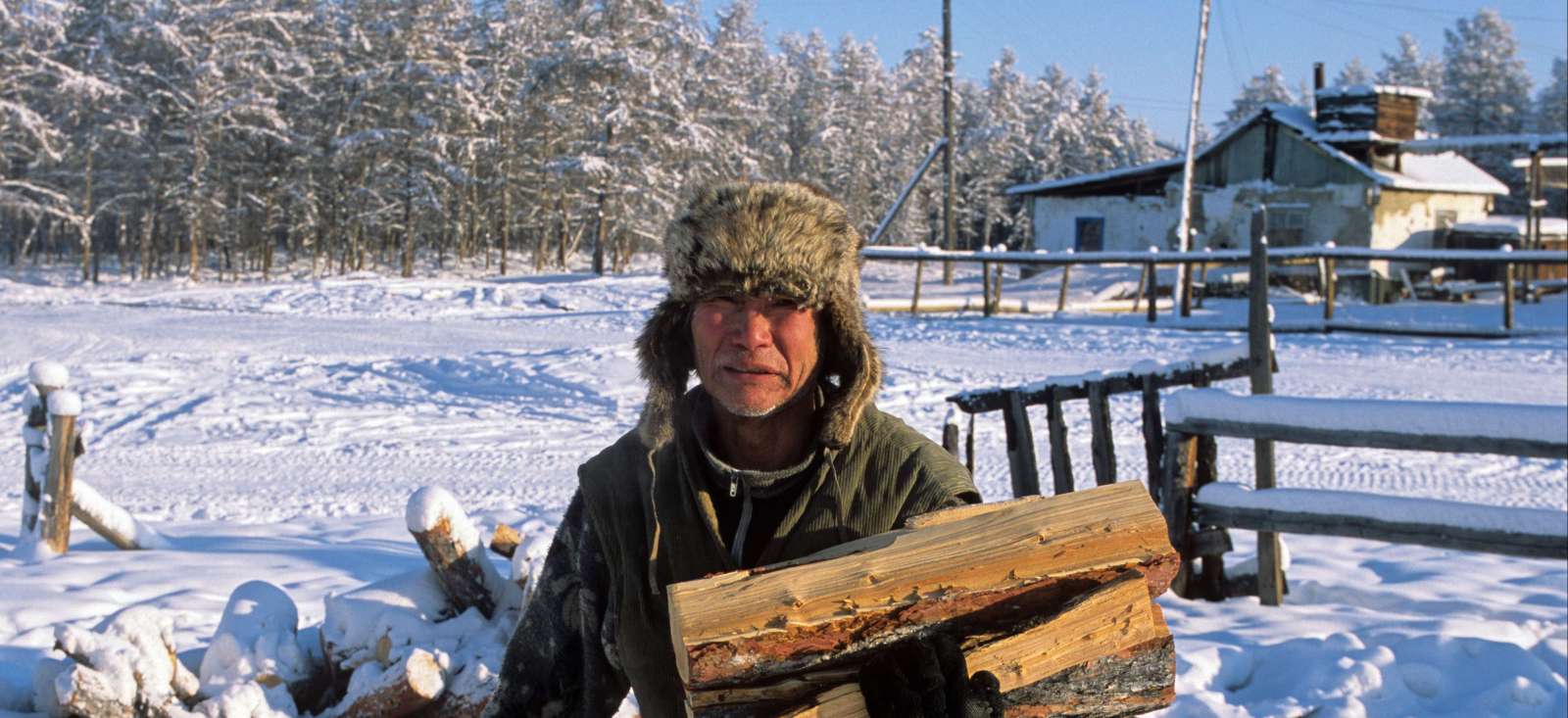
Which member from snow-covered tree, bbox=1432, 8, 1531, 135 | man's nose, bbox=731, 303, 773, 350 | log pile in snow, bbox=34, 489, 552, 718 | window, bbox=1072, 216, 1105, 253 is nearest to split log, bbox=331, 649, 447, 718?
log pile in snow, bbox=34, 489, 552, 718

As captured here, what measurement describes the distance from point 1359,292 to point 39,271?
133 feet

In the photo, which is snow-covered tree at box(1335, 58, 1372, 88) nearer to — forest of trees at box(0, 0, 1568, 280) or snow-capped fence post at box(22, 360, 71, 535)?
forest of trees at box(0, 0, 1568, 280)

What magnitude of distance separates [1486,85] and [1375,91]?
35352 mm

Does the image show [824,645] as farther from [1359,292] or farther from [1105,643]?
[1359,292]

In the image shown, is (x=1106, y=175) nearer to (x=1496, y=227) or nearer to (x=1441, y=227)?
(x=1441, y=227)

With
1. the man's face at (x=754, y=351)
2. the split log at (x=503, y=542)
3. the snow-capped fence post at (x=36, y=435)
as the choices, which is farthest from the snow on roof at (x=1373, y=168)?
the man's face at (x=754, y=351)

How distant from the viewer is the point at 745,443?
2.08 metres

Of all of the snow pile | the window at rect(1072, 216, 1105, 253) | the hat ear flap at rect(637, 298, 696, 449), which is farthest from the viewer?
the window at rect(1072, 216, 1105, 253)

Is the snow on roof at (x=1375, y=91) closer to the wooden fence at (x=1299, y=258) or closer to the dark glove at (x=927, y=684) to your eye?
the wooden fence at (x=1299, y=258)

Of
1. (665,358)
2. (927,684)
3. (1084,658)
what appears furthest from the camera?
(665,358)

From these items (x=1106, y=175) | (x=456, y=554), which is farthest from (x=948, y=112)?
(x=456, y=554)

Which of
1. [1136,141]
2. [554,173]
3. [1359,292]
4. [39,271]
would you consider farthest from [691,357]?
[1136,141]

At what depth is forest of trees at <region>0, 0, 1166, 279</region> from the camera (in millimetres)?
33812

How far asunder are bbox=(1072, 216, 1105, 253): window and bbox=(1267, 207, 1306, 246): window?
508cm
